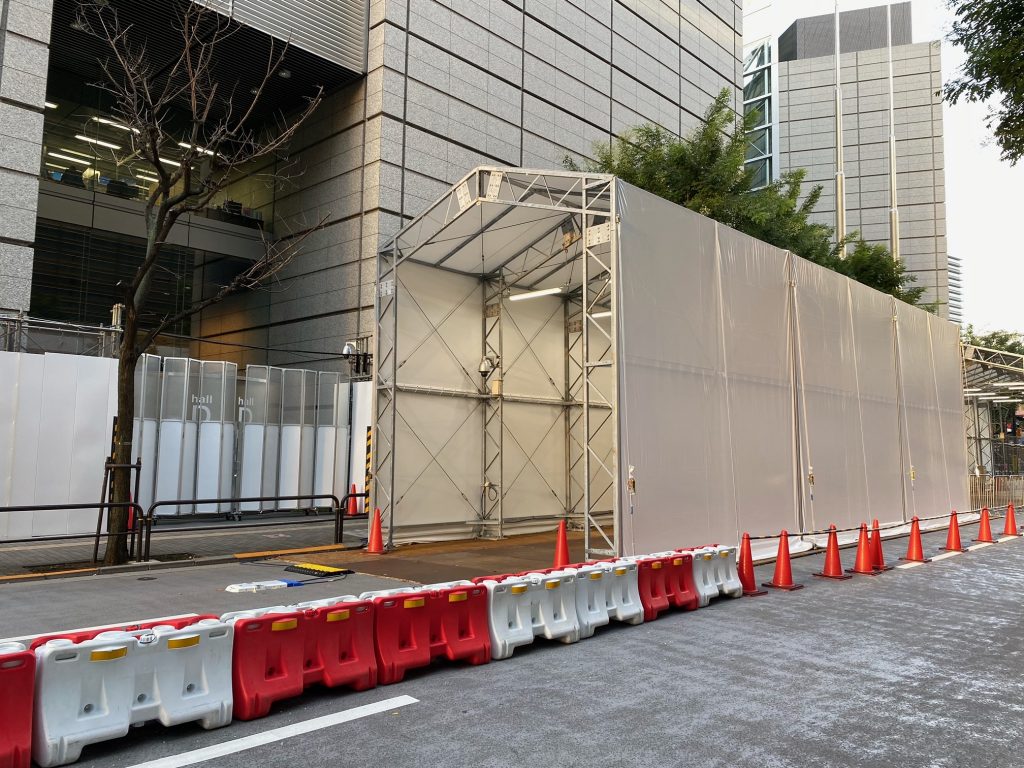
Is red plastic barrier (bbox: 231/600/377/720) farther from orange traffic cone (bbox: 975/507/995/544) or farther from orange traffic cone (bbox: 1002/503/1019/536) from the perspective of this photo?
orange traffic cone (bbox: 1002/503/1019/536)

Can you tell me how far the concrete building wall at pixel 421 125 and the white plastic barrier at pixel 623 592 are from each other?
42.6 ft

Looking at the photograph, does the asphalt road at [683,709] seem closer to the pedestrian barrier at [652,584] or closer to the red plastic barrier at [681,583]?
the pedestrian barrier at [652,584]

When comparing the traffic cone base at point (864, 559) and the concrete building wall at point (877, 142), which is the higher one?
the concrete building wall at point (877, 142)

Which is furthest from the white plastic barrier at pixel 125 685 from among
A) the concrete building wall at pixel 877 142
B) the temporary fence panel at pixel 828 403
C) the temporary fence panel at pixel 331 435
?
the concrete building wall at pixel 877 142

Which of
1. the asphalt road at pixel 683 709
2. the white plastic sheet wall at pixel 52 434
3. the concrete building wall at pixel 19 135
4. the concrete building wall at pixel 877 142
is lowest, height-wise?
the asphalt road at pixel 683 709

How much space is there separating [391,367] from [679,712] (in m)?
10.2

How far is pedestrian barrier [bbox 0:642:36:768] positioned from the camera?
157 inches

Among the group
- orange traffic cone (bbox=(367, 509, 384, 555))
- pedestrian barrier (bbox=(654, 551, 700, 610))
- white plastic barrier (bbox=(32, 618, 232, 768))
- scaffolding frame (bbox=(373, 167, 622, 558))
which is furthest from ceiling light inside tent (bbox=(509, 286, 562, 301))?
white plastic barrier (bbox=(32, 618, 232, 768))

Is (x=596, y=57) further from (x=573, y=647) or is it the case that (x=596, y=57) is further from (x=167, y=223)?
(x=573, y=647)

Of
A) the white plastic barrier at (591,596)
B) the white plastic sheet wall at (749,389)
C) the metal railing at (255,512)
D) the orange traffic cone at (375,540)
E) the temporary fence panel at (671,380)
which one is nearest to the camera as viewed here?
the white plastic barrier at (591,596)

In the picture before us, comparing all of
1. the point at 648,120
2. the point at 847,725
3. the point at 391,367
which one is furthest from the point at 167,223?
the point at 648,120

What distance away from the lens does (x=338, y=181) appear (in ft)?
72.4

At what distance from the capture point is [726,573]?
9.43 metres

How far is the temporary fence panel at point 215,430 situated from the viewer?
1733cm
